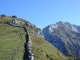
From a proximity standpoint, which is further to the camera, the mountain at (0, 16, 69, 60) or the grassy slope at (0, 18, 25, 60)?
the mountain at (0, 16, 69, 60)

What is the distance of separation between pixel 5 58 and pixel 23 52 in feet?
30.7

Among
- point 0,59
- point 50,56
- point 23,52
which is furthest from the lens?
point 50,56

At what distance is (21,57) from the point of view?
48562 millimetres

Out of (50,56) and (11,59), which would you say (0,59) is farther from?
(50,56)

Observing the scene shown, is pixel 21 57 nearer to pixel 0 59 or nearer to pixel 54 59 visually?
pixel 0 59

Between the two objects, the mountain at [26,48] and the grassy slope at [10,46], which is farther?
the mountain at [26,48]

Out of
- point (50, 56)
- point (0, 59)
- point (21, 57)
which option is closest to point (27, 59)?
point (21, 57)

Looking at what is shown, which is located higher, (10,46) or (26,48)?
(10,46)

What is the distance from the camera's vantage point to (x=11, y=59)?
4562 centimetres

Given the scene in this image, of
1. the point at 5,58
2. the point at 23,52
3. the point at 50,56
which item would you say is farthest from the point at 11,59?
the point at 50,56

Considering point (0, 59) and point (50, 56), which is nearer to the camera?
point (0, 59)

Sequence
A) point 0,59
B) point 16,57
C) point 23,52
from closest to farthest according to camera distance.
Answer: point 0,59, point 16,57, point 23,52

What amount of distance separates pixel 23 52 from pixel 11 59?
30.6 feet

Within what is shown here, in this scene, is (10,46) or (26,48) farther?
(10,46)
